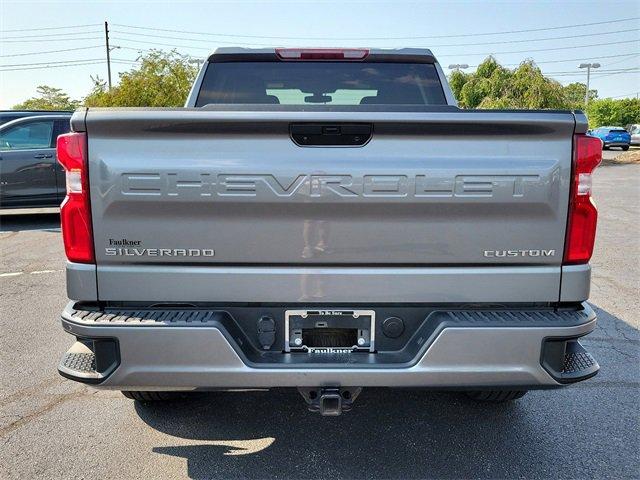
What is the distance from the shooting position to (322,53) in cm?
362

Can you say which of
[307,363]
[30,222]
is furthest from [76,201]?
[30,222]

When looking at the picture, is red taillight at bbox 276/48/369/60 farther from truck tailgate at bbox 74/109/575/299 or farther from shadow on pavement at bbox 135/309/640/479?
shadow on pavement at bbox 135/309/640/479

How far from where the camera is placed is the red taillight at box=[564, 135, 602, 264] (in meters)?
2.28

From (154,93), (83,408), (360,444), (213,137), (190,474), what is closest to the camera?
(213,137)

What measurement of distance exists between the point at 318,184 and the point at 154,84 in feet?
103

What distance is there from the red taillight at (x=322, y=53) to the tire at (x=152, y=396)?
2.31 meters

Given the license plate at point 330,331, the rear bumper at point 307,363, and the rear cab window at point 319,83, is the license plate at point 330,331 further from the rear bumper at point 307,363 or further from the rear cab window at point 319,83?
the rear cab window at point 319,83

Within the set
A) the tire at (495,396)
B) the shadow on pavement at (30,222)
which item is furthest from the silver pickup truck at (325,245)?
the shadow on pavement at (30,222)

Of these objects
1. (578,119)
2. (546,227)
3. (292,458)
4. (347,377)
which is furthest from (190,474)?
(578,119)

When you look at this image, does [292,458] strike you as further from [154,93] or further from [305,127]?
[154,93]

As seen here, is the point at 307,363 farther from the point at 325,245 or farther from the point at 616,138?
the point at 616,138

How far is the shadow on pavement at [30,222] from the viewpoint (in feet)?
32.2

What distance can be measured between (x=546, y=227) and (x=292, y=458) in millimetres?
1712

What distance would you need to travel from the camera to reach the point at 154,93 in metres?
31.0
